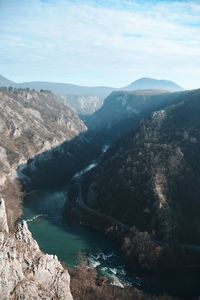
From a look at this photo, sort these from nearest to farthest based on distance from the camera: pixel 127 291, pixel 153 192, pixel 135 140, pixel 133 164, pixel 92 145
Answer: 1. pixel 127 291
2. pixel 153 192
3. pixel 133 164
4. pixel 135 140
5. pixel 92 145

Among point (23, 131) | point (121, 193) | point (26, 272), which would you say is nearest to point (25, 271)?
point (26, 272)

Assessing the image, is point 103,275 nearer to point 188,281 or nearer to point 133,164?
point 188,281

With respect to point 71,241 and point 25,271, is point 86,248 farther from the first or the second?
point 25,271

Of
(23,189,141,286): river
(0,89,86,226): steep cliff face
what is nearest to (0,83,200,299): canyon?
(0,89,86,226): steep cliff face

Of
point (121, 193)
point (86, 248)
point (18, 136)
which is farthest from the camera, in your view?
point (18, 136)

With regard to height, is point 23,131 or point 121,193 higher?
point 23,131

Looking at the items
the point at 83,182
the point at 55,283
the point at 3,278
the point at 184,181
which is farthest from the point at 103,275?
the point at 83,182
